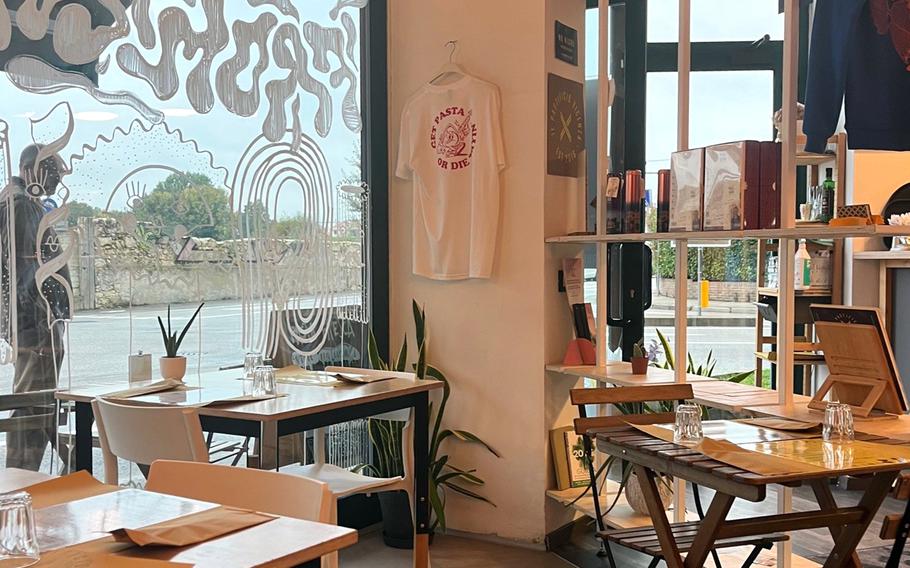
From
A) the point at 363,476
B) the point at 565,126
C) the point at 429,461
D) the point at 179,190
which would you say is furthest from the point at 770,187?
the point at 179,190

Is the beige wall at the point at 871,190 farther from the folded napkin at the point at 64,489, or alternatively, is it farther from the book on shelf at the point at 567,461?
the folded napkin at the point at 64,489

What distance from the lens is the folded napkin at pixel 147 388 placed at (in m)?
3.28

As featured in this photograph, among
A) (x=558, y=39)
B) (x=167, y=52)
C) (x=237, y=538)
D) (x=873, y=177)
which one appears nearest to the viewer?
(x=237, y=538)

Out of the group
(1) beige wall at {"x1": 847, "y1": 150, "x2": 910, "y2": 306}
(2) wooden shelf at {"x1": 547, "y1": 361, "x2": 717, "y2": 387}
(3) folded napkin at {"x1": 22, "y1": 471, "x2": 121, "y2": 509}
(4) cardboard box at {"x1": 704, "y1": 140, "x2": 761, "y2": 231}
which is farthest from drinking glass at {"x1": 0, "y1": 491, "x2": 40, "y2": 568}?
(1) beige wall at {"x1": 847, "y1": 150, "x2": 910, "y2": 306}

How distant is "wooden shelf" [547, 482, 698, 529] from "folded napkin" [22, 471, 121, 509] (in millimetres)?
2396

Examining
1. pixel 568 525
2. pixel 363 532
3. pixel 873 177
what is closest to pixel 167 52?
pixel 363 532

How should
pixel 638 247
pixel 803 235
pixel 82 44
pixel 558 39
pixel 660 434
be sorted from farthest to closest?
1. pixel 638 247
2. pixel 558 39
3. pixel 82 44
4. pixel 803 235
5. pixel 660 434

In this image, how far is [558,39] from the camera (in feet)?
14.5

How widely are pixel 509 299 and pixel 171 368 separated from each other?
160 cm

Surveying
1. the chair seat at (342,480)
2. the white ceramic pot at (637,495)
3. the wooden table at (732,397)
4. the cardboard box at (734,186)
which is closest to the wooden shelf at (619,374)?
the wooden table at (732,397)

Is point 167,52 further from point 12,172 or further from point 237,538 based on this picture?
point 237,538

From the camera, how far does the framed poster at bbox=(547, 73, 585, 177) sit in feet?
14.4

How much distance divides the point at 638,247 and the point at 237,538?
3.65 metres

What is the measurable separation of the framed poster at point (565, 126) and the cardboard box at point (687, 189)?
82 cm
